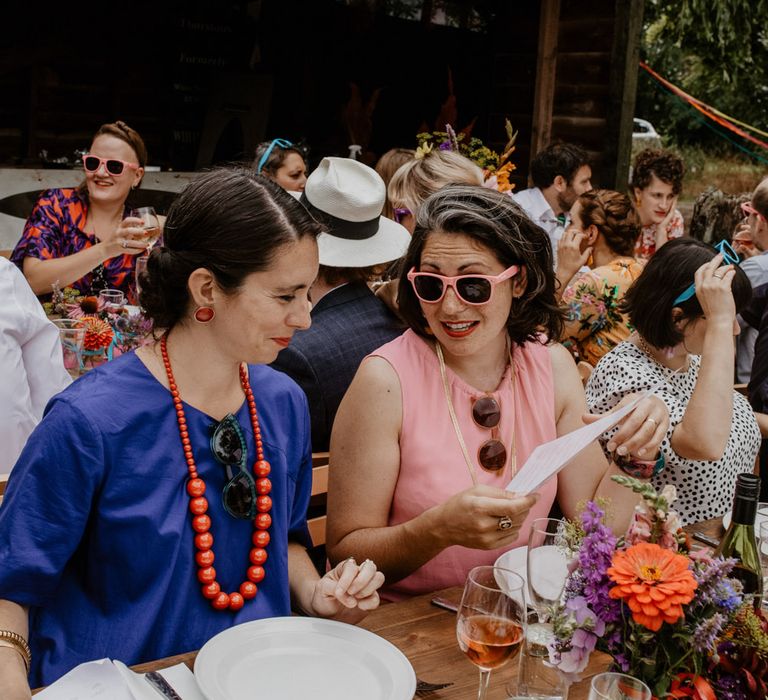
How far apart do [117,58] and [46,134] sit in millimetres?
961

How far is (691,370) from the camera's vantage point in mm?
2945

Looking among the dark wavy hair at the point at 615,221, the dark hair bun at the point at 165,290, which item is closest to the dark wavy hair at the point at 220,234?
the dark hair bun at the point at 165,290

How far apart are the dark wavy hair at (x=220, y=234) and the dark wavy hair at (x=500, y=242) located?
525 mm

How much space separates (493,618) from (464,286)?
0.99 metres

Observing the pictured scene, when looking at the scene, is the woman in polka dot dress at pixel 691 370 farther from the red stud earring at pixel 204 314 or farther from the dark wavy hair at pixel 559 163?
the dark wavy hair at pixel 559 163

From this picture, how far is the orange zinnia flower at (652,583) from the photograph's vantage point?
1.25m

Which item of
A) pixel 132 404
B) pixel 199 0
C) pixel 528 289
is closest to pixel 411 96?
pixel 199 0

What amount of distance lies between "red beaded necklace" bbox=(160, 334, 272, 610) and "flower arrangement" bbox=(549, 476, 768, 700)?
666mm

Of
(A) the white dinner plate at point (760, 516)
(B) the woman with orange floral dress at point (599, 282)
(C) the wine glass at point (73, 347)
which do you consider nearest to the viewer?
(A) the white dinner plate at point (760, 516)

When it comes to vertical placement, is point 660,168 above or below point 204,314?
above

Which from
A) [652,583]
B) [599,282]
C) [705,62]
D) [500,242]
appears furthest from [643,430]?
[705,62]

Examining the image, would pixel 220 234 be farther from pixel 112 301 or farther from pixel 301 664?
pixel 112 301

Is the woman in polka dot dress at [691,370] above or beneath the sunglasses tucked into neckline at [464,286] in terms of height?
beneath

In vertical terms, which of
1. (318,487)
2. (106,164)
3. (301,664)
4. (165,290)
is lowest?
(318,487)
